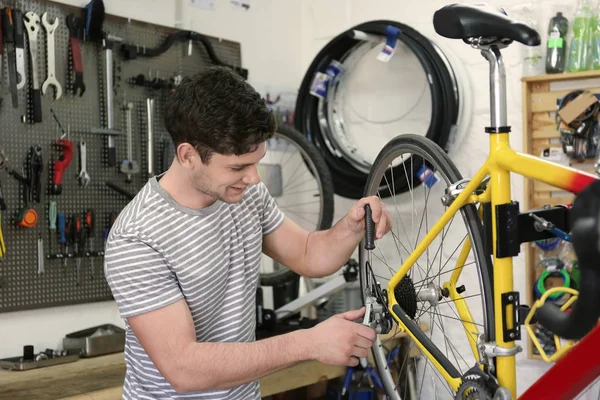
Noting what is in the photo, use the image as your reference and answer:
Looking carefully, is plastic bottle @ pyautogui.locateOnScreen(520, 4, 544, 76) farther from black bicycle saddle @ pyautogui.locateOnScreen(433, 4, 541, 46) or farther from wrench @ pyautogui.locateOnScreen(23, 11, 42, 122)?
wrench @ pyautogui.locateOnScreen(23, 11, 42, 122)

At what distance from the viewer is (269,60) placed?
3.54 meters

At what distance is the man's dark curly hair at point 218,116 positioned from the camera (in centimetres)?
156

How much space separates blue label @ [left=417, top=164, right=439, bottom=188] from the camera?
287 cm

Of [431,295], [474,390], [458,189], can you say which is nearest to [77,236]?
[431,295]

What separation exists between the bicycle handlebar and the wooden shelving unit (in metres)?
1.81

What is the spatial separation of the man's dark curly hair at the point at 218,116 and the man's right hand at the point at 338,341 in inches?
16.2

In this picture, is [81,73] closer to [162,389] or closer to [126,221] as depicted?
[126,221]

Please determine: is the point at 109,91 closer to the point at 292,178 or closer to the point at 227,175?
the point at 292,178

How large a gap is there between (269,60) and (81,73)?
1104 millimetres

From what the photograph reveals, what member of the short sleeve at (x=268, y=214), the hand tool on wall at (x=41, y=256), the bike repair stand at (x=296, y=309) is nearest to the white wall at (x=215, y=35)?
the hand tool on wall at (x=41, y=256)

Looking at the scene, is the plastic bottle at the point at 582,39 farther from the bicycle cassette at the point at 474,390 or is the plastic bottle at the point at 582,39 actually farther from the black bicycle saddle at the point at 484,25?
the bicycle cassette at the point at 474,390

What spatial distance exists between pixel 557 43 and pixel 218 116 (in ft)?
5.65

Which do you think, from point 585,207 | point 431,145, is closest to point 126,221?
point 431,145

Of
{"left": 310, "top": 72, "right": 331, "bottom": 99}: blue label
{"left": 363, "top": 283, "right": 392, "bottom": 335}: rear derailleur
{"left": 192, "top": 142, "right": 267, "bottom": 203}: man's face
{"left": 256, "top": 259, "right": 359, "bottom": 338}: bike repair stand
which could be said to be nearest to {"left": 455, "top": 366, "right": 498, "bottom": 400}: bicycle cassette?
{"left": 363, "top": 283, "right": 392, "bottom": 335}: rear derailleur
